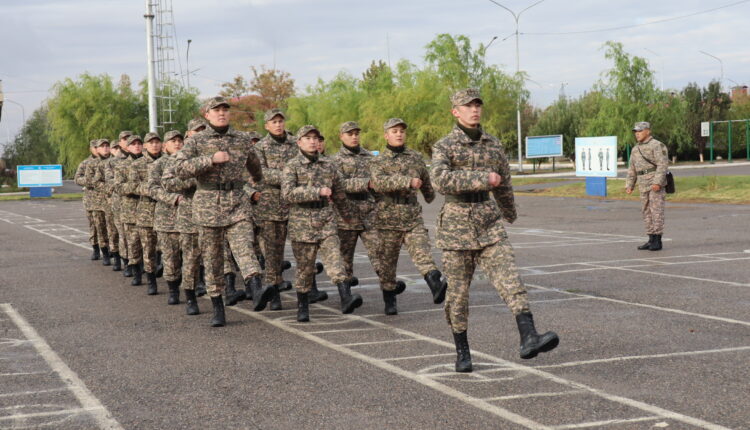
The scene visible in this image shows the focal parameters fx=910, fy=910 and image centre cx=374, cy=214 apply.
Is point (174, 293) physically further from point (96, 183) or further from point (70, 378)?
point (96, 183)

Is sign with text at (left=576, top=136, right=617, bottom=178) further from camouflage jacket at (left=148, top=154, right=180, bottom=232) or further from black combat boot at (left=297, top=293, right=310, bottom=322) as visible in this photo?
black combat boot at (left=297, top=293, right=310, bottom=322)

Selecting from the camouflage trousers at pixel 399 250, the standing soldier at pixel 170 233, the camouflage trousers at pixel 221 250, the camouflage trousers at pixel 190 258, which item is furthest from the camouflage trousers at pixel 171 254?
the camouflage trousers at pixel 399 250

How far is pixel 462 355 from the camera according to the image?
269 inches

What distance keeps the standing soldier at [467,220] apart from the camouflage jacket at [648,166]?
29.2 ft

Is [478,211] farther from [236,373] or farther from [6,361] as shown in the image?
[6,361]

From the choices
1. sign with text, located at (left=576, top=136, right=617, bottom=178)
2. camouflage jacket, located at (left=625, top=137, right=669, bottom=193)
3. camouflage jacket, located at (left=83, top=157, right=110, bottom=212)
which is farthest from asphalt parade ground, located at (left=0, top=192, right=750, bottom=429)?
sign with text, located at (left=576, top=136, right=617, bottom=178)

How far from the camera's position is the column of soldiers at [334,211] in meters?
6.80

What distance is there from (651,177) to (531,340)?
9.69 meters

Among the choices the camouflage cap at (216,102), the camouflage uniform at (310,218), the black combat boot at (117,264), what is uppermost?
the camouflage cap at (216,102)

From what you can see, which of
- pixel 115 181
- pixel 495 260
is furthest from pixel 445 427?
pixel 115 181

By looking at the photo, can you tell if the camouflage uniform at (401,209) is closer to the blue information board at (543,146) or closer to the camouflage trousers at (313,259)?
the camouflage trousers at (313,259)

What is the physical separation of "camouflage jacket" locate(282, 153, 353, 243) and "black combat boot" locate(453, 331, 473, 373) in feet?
8.86

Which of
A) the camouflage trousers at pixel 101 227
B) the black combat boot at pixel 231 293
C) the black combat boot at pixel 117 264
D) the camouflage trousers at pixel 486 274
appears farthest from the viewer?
the camouflage trousers at pixel 101 227

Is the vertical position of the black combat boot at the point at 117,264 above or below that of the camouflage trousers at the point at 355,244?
below
